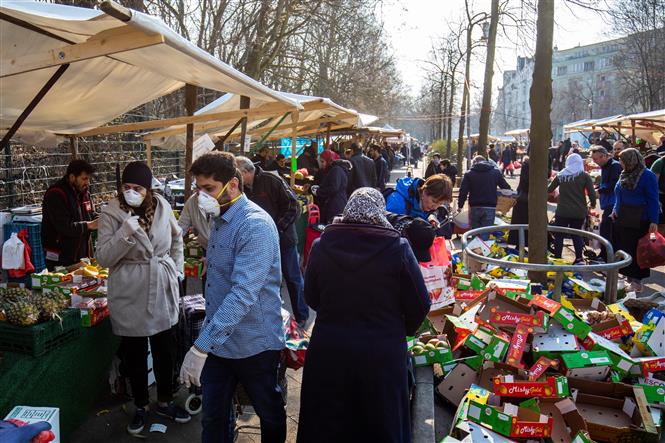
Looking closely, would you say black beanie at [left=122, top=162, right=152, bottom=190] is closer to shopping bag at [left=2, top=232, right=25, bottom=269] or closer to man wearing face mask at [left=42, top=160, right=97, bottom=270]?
man wearing face mask at [left=42, top=160, right=97, bottom=270]

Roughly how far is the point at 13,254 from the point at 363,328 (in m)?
4.64

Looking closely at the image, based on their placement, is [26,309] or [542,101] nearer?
[26,309]

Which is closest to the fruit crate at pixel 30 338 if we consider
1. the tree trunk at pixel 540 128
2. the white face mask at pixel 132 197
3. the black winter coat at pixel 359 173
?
the white face mask at pixel 132 197

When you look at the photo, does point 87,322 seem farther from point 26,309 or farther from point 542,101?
point 542,101

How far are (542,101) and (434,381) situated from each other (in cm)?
273

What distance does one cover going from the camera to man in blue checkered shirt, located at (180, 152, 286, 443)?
2719 mm

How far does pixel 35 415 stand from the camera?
2.83m

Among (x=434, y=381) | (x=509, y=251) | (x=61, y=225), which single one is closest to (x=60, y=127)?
(x=61, y=225)

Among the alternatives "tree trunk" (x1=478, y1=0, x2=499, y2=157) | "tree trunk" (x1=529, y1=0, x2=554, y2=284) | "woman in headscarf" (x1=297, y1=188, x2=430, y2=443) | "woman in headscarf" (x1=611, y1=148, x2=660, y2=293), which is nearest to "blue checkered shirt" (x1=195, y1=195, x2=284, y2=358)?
"woman in headscarf" (x1=297, y1=188, x2=430, y2=443)

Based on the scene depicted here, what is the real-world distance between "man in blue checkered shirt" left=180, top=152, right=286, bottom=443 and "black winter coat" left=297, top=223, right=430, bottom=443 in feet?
0.98

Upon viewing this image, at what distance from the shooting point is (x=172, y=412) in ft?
12.5

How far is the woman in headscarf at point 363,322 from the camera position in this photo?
2.49m

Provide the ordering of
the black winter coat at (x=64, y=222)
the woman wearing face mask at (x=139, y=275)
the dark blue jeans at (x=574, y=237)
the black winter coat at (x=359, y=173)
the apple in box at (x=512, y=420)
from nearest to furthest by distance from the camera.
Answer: the apple in box at (x=512, y=420) < the woman wearing face mask at (x=139, y=275) < the black winter coat at (x=64, y=222) < the dark blue jeans at (x=574, y=237) < the black winter coat at (x=359, y=173)

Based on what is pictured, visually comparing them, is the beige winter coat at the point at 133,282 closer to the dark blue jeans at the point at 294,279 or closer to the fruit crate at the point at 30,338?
the fruit crate at the point at 30,338
